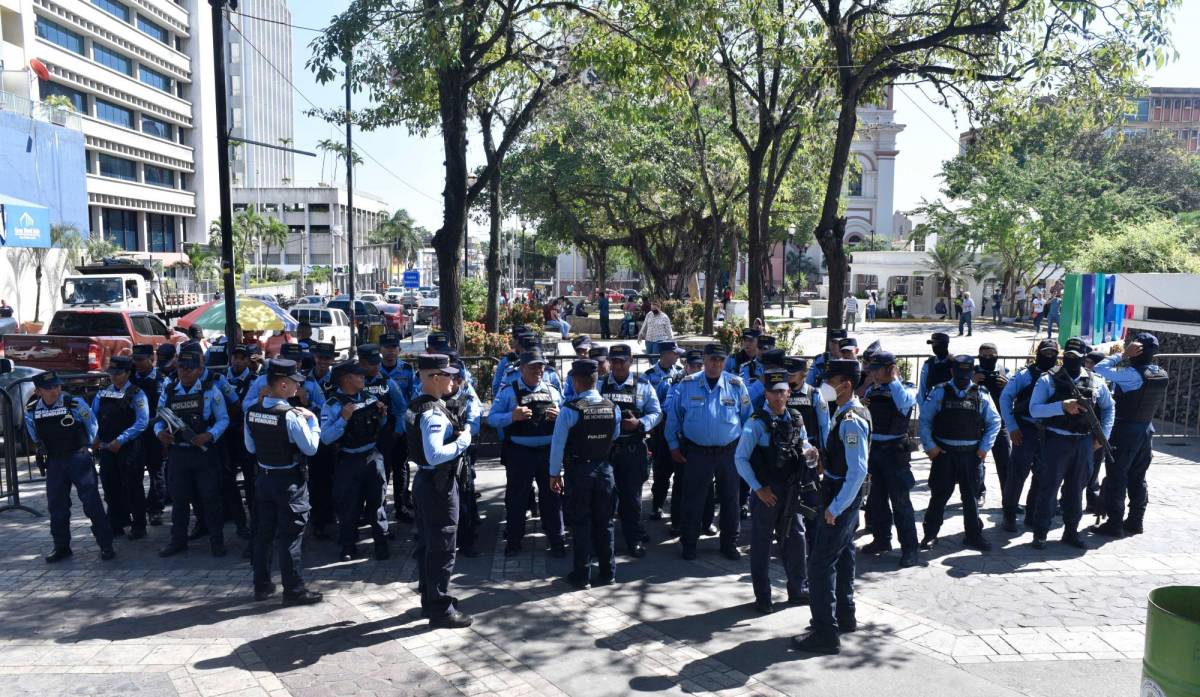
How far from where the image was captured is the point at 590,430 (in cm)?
698

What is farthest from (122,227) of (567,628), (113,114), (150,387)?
(567,628)

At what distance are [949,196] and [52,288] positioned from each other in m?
38.6

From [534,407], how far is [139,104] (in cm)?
5822

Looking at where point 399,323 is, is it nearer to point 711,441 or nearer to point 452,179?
point 452,179

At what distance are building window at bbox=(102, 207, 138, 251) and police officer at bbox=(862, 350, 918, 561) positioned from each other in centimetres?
5467

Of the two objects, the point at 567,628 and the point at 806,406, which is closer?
the point at 567,628

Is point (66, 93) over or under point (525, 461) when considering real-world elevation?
over

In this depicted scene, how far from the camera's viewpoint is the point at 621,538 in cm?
858

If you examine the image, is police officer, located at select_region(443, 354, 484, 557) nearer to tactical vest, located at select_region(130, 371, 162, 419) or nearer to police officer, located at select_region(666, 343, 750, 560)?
police officer, located at select_region(666, 343, 750, 560)

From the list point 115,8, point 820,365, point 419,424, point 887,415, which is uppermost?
point 115,8

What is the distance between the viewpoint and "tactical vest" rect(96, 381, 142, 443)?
8219 millimetres

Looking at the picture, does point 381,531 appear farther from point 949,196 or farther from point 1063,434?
point 949,196

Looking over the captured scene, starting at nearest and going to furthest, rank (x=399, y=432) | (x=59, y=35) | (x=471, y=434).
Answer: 1. (x=471, y=434)
2. (x=399, y=432)
3. (x=59, y=35)

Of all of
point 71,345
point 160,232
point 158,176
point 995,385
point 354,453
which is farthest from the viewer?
point 160,232
